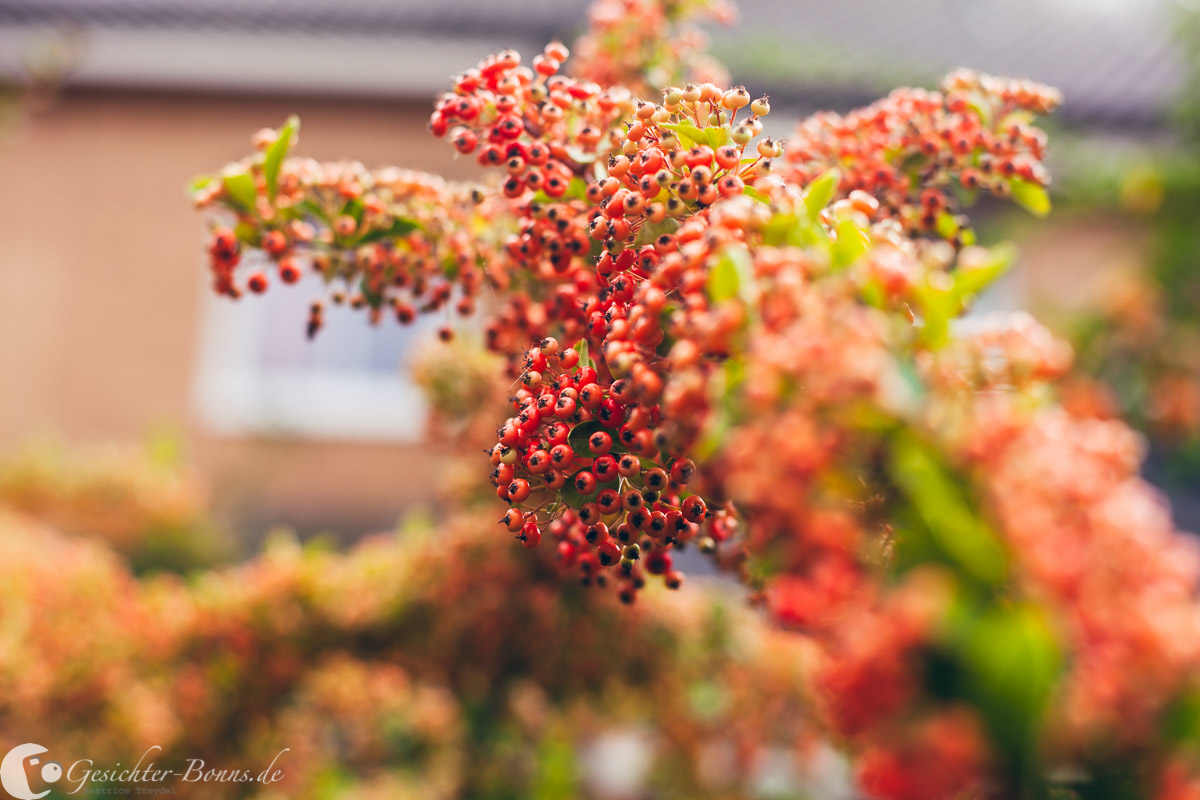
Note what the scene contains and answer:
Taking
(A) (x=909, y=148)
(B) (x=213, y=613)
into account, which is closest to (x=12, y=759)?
(B) (x=213, y=613)

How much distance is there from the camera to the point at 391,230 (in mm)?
1749

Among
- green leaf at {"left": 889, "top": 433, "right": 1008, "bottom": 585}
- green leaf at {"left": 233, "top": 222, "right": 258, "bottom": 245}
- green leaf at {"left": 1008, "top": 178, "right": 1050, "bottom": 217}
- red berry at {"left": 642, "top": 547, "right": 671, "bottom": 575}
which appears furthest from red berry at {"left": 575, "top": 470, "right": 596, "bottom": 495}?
green leaf at {"left": 1008, "top": 178, "right": 1050, "bottom": 217}

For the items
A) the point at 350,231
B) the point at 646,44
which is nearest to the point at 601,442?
the point at 350,231

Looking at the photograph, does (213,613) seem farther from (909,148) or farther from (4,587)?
(909,148)

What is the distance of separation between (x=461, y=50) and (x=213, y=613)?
5.27 meters

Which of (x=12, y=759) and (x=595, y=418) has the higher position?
(x=595, y=418)

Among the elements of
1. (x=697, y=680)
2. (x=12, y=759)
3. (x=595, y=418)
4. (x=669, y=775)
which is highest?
(x=595, y=418)

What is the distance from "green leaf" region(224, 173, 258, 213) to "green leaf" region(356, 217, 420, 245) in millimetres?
227

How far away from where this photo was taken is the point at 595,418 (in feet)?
4.18

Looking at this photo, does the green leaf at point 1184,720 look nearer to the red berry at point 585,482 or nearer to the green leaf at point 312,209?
the red berry at point 585,482

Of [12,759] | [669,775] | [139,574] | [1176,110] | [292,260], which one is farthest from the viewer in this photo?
[1176,110]

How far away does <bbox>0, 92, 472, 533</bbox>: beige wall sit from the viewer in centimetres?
697

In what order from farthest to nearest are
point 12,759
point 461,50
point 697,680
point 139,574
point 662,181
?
point 461,50 → point 139,574 → point 697,680 → point 12,759 → point 662,181

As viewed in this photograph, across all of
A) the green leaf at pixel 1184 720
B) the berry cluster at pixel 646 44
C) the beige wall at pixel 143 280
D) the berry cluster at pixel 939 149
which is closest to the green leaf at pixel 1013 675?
the green leaf at pixel 1184 720
